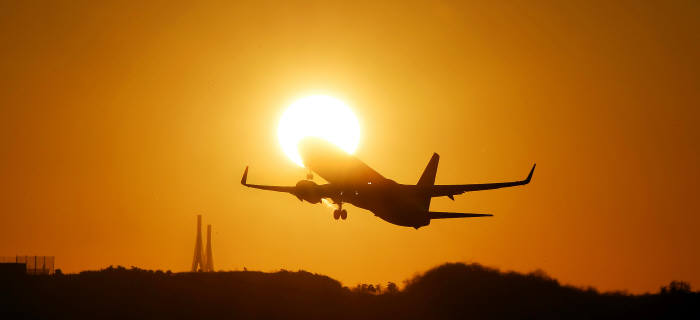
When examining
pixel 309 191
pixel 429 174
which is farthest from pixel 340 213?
pixel 429 174

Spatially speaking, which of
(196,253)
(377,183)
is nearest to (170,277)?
(377,183)

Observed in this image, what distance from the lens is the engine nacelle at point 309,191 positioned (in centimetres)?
12062

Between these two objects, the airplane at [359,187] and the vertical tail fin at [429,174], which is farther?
the vertical tail fin at [429,174]

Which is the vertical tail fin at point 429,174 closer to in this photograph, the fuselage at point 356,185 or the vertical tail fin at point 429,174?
the vertical tail fin at point 429,174

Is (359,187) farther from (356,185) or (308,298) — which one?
(308,298)

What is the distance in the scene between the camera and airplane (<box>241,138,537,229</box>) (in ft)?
391

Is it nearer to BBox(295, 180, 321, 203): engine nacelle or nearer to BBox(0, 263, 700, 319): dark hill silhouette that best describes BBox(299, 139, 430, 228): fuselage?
BBox(295, 180, 321, 203): engine nacelle

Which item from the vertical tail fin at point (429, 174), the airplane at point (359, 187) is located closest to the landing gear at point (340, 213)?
the airplane at point (359, 187)

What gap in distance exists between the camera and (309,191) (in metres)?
121

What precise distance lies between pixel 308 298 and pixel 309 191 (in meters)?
12.4

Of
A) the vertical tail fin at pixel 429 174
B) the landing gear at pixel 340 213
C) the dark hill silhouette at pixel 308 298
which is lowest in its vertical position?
the dark hill silhouette at pixel 308 298

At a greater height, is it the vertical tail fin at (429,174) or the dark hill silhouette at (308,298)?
the vertical tail fin at (429,174)

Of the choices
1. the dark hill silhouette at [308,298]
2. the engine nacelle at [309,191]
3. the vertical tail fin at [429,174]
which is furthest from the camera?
the vertical tail fin at [429,174]

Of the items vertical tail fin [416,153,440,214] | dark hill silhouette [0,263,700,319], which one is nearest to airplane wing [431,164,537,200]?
dark hill silhouette [0,263,700,319]
